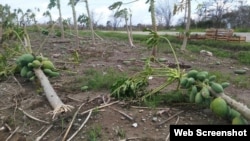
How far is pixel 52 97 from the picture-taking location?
13.0ft

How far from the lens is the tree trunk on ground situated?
11.9 ft

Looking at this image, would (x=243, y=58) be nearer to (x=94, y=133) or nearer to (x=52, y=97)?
(x=52, y=97)

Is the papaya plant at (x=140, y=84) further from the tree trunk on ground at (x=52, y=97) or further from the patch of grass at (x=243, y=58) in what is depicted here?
the patch of grass at (x=243, y=58)

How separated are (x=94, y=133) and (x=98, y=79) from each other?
1.69m

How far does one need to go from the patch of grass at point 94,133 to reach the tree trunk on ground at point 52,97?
0.50 m

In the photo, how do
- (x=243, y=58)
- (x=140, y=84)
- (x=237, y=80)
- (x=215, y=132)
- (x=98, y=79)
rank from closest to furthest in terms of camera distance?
1. (x=215, y=132)
2. (x=140, y=84)
3. (x=98, y=79)
4. (x=237, y=80)
5. (x=243, y=58)

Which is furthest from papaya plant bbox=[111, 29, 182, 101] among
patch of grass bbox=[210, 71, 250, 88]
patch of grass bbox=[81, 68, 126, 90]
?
patch of grass bbox=[210, 71, 250, 88]

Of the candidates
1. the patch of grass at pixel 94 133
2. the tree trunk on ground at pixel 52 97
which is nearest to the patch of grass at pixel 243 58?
the tree trunk on ground at pixel 52 97

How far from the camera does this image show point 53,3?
1062 centimetres

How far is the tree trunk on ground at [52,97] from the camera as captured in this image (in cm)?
363

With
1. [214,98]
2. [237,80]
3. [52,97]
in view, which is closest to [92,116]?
[52,97]

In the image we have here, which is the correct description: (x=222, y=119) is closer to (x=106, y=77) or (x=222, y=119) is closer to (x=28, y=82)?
(x=106, y=77)

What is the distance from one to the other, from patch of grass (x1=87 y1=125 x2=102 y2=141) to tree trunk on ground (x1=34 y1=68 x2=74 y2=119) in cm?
50

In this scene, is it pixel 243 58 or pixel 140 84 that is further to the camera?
pixel 243 58
